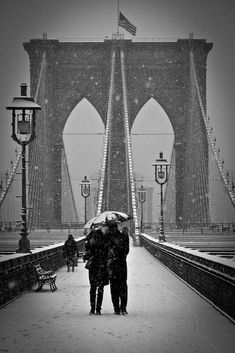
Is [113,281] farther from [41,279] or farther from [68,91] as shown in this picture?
[68,91]

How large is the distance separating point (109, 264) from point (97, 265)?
27 cm

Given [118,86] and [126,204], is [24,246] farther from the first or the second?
[118,86]

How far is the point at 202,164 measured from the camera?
80000 mm

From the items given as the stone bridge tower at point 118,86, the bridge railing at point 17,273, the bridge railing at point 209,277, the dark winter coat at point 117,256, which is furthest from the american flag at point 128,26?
the dark winter coat at point 117,256

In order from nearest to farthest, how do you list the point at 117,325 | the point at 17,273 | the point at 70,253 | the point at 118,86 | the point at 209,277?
the point at 117,325 → the point at 209,277 → the point at 17,273 → the point at 70,253 → the point at 118,86

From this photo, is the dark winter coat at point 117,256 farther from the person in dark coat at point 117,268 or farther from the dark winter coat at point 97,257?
the dark winter coat at point 97,257

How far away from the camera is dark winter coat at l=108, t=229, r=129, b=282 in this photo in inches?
457

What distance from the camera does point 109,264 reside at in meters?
11.7

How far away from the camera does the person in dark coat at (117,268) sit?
11609 mm

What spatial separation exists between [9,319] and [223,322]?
118 inches

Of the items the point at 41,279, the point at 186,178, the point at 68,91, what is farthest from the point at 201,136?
the point at 41,279

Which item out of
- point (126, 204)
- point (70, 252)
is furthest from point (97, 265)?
point (126, 204)

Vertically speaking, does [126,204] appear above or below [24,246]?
above

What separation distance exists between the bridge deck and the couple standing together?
0.86ft
